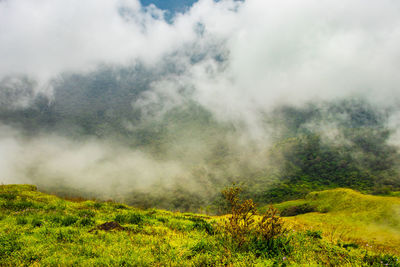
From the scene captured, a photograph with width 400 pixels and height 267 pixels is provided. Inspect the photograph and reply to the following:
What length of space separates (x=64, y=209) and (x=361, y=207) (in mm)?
75943

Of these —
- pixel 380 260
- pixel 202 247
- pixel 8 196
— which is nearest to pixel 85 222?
pixel 202 247

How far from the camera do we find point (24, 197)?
14.1 meters

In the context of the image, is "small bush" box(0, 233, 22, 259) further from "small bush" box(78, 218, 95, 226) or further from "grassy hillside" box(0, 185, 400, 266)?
"small bush" box(78, 218, 95, 226)

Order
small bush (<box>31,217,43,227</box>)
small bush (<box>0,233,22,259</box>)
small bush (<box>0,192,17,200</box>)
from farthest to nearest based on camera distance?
1. small bush (<box>0,192,17,200</box>)
2. small bush (<box>31,217,43,227</box>)
3. small bush (<box>0,233,22,259</box>)

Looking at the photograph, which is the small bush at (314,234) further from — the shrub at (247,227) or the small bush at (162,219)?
the small bush at (162,219)

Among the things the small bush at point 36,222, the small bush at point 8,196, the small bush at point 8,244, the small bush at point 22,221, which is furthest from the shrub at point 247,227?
the small bush at point 8,196

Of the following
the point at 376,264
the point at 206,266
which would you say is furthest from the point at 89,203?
the point at 376,264

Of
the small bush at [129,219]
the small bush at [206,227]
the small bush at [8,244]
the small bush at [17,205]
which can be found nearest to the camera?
the small bush at [8,244]

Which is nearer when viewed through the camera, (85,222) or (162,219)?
(85,222)

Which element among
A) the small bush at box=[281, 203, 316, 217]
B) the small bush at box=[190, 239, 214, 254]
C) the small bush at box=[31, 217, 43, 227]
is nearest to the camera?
the small bush at box=[190, 239, 214, 254]

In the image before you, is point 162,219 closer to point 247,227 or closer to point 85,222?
point 85,222

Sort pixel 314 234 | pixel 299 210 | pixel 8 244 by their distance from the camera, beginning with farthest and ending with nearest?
pixel 299 210, pixel 314 234, pixel 8 244

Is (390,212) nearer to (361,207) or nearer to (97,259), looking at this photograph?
(361,207)

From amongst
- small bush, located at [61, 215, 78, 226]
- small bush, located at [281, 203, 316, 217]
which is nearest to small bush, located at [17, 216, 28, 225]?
small bush, located at [61, 215, 78, 226]
